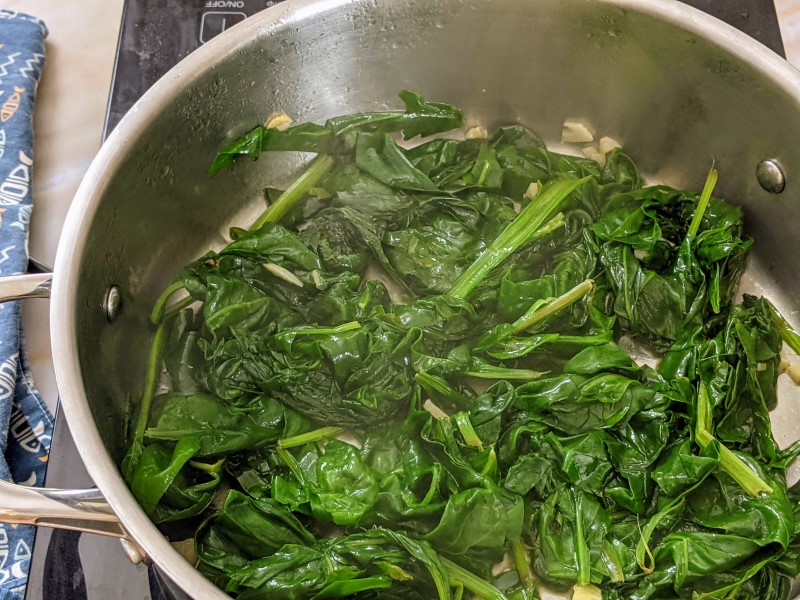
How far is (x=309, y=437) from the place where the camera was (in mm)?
1568

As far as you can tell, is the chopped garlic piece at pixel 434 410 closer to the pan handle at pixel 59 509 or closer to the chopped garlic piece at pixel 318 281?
the chopped garlic piece at pixel 318 281

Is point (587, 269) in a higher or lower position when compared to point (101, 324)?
higher

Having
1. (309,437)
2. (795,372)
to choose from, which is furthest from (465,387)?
(795,372)

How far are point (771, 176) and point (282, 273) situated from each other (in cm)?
124

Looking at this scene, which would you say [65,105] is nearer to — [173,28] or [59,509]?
[173,28]

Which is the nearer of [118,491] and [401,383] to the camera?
[118,491]

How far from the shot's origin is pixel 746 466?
4.86 ft

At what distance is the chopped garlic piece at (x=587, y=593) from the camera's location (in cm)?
141

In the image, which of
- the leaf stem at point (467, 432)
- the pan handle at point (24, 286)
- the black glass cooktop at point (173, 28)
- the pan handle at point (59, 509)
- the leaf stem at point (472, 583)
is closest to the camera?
the pan handle at point (59, 509)

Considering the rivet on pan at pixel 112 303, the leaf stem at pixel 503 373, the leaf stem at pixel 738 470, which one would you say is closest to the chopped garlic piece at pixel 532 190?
the leaf stem at pixel 503 373

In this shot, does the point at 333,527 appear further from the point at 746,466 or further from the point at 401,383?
the point at 746,466

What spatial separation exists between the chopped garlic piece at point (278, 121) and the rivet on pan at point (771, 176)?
3.98 feet

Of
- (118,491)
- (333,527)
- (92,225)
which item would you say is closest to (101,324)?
(92,225)

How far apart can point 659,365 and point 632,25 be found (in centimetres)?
83
